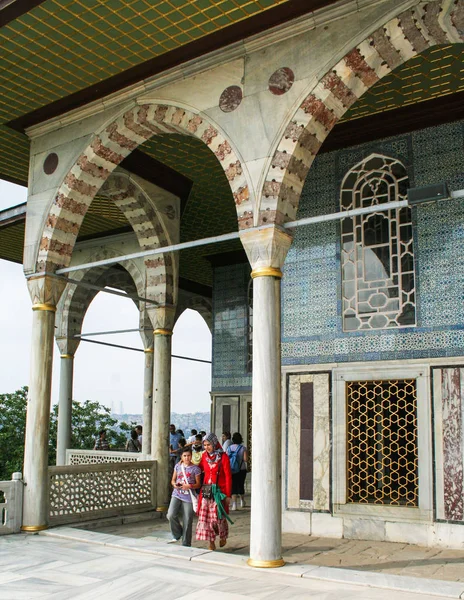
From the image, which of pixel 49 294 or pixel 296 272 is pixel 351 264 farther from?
pixel 49 294

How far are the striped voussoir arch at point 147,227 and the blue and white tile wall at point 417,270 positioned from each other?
224 cm

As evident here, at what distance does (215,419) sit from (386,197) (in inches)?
230

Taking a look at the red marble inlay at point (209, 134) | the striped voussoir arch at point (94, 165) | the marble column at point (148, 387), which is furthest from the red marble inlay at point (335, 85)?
the marble column at point (148, 387)

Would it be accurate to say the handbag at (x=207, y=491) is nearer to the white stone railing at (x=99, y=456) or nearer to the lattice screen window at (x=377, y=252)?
the lattice screen window at (x=377, y=252)

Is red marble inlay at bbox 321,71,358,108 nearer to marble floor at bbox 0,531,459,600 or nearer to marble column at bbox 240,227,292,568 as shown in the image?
marble column at bbox 240,227,292,568

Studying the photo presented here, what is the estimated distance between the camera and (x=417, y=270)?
257 inches

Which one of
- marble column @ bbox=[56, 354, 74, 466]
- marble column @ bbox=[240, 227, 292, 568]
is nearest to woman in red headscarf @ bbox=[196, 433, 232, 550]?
marble column @ bbox=[240, 227, 292, 568]

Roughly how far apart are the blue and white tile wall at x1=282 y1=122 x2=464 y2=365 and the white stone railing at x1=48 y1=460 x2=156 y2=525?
98.3 inches

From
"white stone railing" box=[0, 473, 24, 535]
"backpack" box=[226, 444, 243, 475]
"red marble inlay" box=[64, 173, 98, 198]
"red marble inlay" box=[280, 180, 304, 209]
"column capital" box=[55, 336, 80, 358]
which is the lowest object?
"white stone railing" box=[0, 473, 24, 535]

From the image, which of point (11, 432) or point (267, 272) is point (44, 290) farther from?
point (11, 432)

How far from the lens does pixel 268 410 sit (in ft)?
16.6

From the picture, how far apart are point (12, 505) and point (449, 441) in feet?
14.1

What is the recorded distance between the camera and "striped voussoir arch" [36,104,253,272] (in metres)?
6.38

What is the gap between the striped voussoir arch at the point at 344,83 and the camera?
4.80 metres
